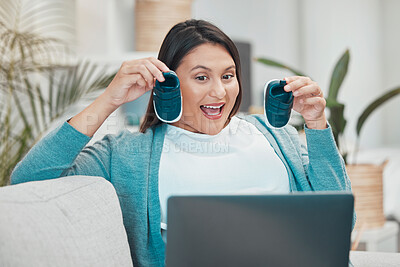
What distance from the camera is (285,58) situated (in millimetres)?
5406

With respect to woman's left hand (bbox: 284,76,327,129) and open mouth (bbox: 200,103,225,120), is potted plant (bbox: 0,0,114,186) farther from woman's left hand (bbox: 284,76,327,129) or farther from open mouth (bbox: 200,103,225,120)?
woman's left hand (bbox: 284,76,327,129)

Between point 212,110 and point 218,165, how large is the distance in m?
0.18

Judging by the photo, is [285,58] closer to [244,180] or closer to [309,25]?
[309,25]

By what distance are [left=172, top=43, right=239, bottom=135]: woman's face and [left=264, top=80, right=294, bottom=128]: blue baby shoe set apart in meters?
0.17

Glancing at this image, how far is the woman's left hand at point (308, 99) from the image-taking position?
3.83 ft

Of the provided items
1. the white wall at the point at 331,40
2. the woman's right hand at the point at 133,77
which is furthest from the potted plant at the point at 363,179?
the white wall at the point at 331,40

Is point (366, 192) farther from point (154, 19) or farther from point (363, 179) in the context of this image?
point (154, 19)

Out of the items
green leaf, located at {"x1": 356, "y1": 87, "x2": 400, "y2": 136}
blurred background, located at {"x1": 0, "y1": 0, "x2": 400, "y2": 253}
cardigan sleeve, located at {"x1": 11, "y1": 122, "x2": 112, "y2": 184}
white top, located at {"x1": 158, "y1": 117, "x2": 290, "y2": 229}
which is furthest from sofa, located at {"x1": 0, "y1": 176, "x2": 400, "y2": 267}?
blurred background, located at {"x1": 0, "y1": 0, "x2": 400, "y2": 253}

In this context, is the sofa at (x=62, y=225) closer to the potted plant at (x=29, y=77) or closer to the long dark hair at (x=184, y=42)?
the long dark hair at (x=184, y=42)

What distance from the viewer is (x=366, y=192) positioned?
203cm

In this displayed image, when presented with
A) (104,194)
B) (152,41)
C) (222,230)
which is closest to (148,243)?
(104,194)

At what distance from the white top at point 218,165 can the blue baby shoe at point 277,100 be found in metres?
0.16

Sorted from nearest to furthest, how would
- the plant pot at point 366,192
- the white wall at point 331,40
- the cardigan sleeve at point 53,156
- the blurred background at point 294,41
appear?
1. the cardigan sleeve at point 53,156
2. the plant pot at point 366,192
3. the blurred background at point 294,41
4. the white wall at point 331,40

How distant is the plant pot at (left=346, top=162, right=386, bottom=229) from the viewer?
2.02 metres
